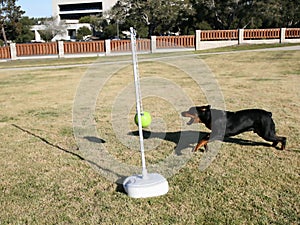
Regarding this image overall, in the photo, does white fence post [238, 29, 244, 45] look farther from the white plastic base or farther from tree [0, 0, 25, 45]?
the white plastic base

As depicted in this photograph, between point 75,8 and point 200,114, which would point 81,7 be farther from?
point 200,114

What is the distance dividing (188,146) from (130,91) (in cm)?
585

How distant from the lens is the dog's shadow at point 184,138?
533cm

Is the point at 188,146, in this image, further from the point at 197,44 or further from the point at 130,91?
the point at 197,44

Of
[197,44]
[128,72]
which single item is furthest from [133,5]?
[128,72]

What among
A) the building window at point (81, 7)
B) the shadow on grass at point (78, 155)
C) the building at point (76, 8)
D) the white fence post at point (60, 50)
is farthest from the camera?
the building window at point (81, 7)

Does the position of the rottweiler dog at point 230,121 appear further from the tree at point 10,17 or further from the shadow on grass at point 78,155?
the tree at point 10,17

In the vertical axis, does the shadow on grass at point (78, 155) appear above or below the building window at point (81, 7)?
below

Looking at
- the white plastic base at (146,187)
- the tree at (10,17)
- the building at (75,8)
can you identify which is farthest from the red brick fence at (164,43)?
the building at (75,8)

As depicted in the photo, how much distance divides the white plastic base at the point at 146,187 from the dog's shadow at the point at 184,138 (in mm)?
1314

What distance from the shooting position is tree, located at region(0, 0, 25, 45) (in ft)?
133

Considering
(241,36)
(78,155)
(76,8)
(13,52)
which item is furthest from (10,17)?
(76,8)

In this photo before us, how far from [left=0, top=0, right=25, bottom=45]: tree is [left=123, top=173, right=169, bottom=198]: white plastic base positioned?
1590 inches

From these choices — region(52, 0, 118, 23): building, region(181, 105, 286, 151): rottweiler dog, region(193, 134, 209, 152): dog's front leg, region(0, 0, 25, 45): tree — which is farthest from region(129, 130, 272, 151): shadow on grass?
region(52, 0, 118, 23): building
